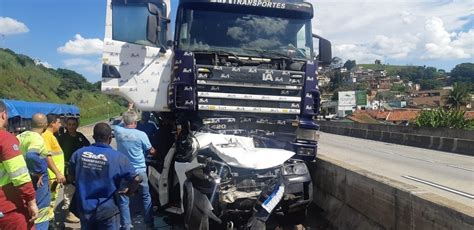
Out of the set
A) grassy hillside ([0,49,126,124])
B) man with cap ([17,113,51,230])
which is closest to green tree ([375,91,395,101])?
grassy hillside ([0,49,126,124])

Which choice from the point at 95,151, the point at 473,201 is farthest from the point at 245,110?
the point at 473,201

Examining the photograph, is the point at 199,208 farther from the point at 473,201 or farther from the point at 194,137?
the point at 473,201

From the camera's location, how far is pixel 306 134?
7.80 meters

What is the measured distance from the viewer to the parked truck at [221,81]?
6844mm

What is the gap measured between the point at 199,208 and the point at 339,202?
7.92 feet

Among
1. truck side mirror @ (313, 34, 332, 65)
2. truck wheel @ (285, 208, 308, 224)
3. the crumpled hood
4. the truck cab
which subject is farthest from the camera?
truck side mirror @ (313, 34, 332, 65)

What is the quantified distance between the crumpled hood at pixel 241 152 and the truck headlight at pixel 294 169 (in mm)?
172

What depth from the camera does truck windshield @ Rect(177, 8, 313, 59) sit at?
805 cm

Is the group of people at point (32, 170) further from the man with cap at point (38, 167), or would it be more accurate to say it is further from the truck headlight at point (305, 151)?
the truck headlight at point (305, 151)

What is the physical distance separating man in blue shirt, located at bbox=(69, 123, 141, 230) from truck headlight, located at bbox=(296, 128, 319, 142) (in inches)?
141

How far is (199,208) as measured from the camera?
A: 20.0 feet

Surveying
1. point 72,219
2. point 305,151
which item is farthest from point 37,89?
point 305,151

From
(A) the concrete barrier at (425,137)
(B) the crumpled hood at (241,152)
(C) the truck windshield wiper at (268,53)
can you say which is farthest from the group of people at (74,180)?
(A) the concrete barrier at (425,137)

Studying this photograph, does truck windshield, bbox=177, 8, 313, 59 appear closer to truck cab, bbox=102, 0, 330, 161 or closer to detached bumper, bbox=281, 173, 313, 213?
truck cab, bbox=102, 0, 330, 161
